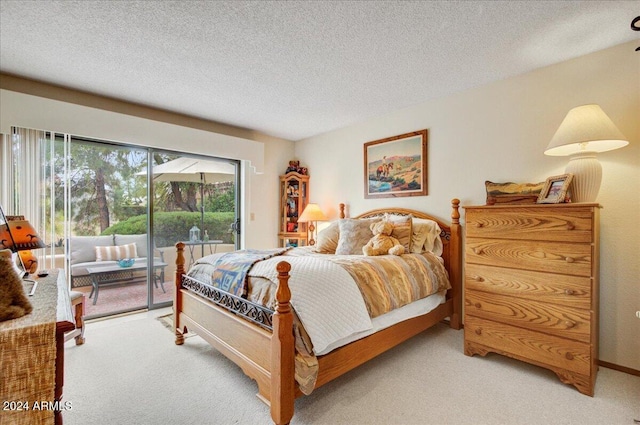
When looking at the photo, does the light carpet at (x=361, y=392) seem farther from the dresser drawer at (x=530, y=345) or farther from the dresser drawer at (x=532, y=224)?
the dresser drawer at (x=532, y=224)

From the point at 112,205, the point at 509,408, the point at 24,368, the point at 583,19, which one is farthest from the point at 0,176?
the point at 583,19

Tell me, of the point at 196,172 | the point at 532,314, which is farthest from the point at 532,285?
the point at 196,172

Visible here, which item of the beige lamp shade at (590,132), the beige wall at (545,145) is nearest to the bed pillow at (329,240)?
the beige wall at (545,145)

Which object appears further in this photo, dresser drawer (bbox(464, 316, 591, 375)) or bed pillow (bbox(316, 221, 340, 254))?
bed pillow (bbox(316, 221, 340, 254))

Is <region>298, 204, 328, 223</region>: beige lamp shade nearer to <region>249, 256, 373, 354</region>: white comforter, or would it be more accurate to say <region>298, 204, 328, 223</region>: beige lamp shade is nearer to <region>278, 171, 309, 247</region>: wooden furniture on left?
<region>278, 171, 309, 247</region>: wooden furniture on left

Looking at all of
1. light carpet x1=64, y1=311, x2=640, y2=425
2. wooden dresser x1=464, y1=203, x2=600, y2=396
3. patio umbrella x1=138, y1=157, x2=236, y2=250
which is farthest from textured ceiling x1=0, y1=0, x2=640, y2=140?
light carpet x1=64, y1=311, x2=640, y2=425

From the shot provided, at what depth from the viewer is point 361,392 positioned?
1925 mm

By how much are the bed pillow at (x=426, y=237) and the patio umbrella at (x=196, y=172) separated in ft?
9.35

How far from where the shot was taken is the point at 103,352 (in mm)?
2467

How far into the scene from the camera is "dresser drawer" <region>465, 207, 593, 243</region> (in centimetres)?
193

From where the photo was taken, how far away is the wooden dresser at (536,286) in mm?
1909

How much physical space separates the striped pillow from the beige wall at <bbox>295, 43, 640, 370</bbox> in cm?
309

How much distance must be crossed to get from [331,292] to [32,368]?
1.33 metres

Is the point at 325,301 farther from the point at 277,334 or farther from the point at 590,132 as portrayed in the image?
the point at 590,132
